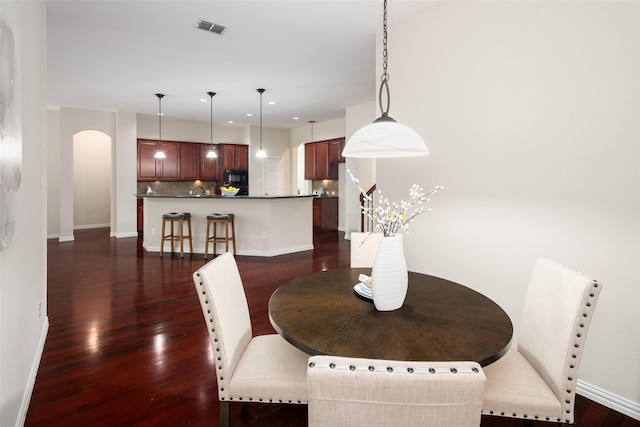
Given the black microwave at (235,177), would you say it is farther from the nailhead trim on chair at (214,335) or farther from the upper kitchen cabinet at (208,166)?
the nailhead trim on chair at (214,335)

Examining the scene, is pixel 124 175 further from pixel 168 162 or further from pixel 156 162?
pixel 168 162

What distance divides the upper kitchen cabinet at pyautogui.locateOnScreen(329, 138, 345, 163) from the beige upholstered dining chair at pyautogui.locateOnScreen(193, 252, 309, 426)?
6.83 m

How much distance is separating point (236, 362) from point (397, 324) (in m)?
0.75

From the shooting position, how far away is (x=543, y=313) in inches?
63.5

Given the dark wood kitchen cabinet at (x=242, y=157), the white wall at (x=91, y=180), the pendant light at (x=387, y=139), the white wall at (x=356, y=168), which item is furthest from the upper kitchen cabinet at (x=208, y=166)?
the pendant light at (x=387, y=139)

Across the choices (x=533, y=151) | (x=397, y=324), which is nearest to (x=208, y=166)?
(x=533, y=151)

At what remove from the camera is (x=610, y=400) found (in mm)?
2053

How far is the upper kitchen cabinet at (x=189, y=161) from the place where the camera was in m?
8.85

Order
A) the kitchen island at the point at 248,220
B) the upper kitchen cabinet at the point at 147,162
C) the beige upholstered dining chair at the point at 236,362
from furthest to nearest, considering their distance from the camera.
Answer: the upper kitchen cabinet at the point at 147,162
the kitchen island at the point at 248,220
the beige upholstered dining chair at the point at 236,362

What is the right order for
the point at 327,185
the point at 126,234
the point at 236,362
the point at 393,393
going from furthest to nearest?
the point at 327,185 < the point at 126,234 < the point at 236,362 < the point at 393,393

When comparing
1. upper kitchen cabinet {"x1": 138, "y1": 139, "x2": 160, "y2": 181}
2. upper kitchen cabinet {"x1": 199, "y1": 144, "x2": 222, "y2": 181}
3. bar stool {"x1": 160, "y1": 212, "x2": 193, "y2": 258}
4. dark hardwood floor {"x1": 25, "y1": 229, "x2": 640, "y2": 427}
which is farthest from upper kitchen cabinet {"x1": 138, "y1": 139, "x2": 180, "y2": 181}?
dark hardwood floor {"x1": 25, "y1": 229, "x2": 640, "y2": 427}

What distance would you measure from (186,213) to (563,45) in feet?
18.8

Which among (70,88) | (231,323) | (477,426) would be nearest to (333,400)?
(477,426)

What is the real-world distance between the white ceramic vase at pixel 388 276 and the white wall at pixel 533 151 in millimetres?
1304
